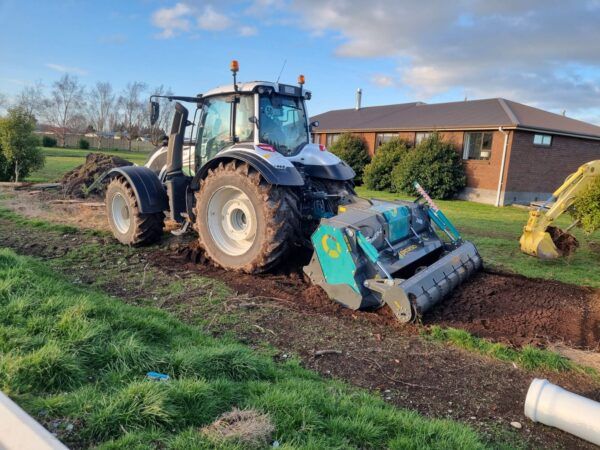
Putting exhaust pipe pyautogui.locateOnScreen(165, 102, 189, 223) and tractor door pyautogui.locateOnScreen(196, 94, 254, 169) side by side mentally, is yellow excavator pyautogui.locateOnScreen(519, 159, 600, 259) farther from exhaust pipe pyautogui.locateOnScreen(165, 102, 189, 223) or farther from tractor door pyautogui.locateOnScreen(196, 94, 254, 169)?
exhaust pipe pyautogui.locateOnScreen(165, 102, 189, 223)

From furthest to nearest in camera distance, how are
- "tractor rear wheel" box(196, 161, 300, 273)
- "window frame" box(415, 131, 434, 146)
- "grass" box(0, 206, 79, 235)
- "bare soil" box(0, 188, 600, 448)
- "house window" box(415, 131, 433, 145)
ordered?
"house window" box(415, 131, 433, 145), "window frame" box(415, 131, 434, 146), "grass" box(0, 206, 79, 235), "tractor rear wheel" box(196, 161, 300, 273), "bare soil" box(0, 188, 600, 448)

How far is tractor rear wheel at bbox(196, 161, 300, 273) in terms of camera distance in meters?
5.80

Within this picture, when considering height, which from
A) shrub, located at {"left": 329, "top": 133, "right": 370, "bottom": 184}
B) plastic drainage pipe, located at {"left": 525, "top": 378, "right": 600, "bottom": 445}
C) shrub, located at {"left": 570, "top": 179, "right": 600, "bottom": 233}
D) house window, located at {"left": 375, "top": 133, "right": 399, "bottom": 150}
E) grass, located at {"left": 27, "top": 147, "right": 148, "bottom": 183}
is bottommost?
plastic drainage pipe, located at {"left": 525, "top": 378, "right": 600, "bottom": 445}

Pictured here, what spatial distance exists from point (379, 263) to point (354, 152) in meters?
20.4

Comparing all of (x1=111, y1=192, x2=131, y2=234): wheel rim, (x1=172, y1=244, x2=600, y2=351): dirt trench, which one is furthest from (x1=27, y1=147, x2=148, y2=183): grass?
(x1=172, y1=244, x2=600, y2=351): dirt trench

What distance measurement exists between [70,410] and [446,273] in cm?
415

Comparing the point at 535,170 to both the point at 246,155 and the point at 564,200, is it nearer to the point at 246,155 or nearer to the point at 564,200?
the point at 564,200

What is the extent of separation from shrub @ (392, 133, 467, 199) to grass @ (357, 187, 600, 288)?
4771mm

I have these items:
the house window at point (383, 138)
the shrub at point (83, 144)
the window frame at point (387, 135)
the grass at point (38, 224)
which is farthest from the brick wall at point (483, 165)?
the shrub at point (83, 144)

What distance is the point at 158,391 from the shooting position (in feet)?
9.13

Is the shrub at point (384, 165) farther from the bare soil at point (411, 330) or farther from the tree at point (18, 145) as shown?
the bare soil at point (411, 330)

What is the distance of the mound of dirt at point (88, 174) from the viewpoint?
43.0ft

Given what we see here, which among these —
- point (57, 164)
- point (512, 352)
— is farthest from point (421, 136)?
point (57, 164)

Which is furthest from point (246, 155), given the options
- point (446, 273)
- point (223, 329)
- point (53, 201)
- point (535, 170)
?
point (535, 170)
